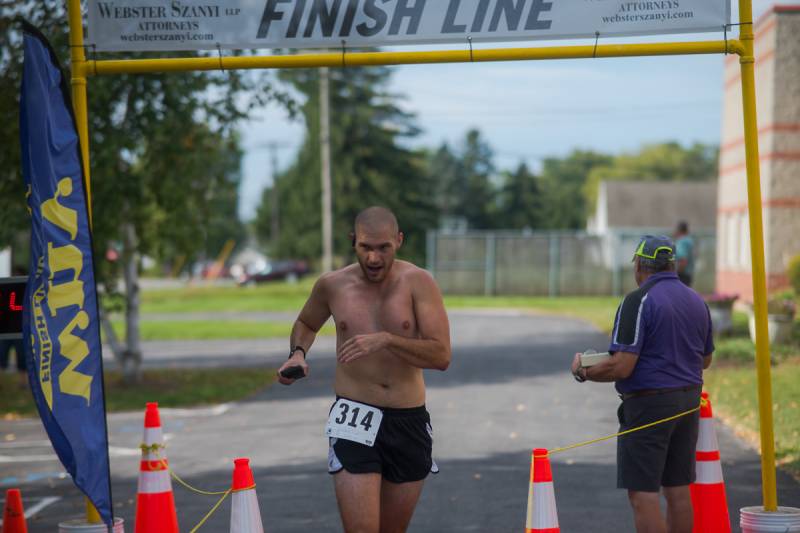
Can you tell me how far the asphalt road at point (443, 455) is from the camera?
8453 mm

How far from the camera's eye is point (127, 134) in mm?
16062

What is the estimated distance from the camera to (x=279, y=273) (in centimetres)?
7119

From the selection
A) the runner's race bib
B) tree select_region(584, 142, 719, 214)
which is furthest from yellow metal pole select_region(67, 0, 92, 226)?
tree select_region(584, 142, 719, 214)

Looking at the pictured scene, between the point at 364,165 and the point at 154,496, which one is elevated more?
the point at 364,165

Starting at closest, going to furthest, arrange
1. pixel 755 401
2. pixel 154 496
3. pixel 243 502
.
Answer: pixel 243 502
pixel 154 496
pixel 755 401

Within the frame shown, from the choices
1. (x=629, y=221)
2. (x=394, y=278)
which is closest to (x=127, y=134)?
(x=394, y=278)

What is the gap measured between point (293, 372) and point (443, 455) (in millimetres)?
5694

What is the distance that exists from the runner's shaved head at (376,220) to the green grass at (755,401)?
213 inches

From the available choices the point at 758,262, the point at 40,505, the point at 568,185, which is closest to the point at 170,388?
the point at 40,505

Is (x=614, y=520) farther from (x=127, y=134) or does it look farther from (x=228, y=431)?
(x=127, y=134)

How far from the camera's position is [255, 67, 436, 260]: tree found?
63875 millimetres

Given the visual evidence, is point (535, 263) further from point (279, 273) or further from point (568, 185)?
point (568, 185)

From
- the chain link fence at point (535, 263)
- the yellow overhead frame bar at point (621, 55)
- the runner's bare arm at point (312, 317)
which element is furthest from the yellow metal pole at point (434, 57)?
the chain link fence at point (535, 263)

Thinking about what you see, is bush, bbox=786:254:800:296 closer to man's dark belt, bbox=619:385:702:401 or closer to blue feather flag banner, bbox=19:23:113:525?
man's dark belt, bbox=619:385:702:401
